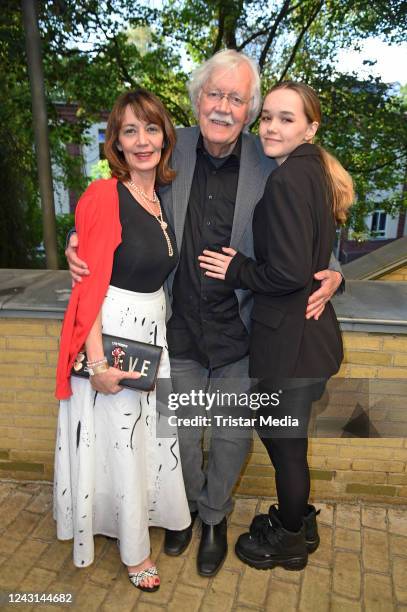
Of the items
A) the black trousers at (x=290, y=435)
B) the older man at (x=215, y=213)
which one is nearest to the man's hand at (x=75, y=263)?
the older man at (x=215, y=213)

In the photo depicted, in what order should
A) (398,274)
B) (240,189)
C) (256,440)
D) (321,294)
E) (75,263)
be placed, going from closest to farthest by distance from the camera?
(75,263) → (321,294) → (240,189) → (256,440) → (398,274)

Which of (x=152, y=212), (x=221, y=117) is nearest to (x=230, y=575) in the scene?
(x=152, y=212)

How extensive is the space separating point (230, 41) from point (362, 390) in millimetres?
9599

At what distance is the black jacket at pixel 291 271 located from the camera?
5.98 ft

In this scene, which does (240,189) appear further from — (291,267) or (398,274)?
(398,274)

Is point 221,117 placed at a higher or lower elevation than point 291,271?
higher

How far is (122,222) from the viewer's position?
1939 mm

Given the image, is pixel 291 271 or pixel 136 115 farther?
pixel 136 115

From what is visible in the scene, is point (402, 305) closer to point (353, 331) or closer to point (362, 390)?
point (353, 331)

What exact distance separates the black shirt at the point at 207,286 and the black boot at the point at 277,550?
98cm

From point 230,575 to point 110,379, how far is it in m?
1.29

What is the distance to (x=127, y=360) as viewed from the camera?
205 centimetres

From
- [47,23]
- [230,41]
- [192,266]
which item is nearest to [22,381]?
[192,266]

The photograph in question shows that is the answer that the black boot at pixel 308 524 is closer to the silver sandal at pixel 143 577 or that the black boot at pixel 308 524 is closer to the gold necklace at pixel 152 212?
the silver sandal at pixel 143 577
